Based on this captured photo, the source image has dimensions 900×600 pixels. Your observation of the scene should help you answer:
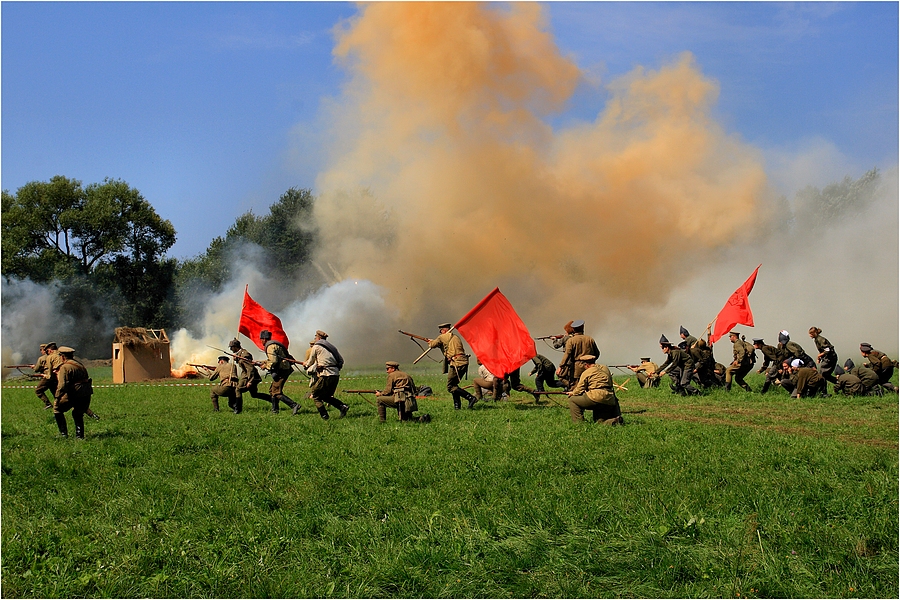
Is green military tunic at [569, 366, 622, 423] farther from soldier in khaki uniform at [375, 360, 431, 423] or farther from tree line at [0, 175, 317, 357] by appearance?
tree line at [0, 175, 317, 357]

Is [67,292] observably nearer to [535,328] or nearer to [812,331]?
[535,328]

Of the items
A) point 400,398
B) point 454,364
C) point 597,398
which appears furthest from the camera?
point 454,364

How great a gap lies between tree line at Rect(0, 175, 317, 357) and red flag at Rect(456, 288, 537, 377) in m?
37.1

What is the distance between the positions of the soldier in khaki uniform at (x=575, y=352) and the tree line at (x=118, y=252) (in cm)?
3775

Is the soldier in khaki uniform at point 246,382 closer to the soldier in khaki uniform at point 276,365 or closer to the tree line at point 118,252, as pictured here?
the soldier in khaki uniform at point 276,365

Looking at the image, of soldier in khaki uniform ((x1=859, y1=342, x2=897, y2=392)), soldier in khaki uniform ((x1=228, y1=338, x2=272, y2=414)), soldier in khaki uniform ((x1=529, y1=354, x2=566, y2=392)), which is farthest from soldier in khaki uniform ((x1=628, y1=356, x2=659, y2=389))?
soldier in khaki uniform ((x1=228, y1=338, x2=272, y2=414))

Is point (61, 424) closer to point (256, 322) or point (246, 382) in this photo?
point (246, 382)

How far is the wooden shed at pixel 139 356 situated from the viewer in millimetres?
35750

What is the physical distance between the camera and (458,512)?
355 inches

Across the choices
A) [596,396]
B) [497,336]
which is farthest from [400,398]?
A: [497,336]

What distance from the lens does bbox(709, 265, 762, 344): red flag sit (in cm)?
2344

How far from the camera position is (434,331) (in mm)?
46031

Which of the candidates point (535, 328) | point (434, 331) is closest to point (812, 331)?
point (535, 328)

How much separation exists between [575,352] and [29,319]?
156ft
